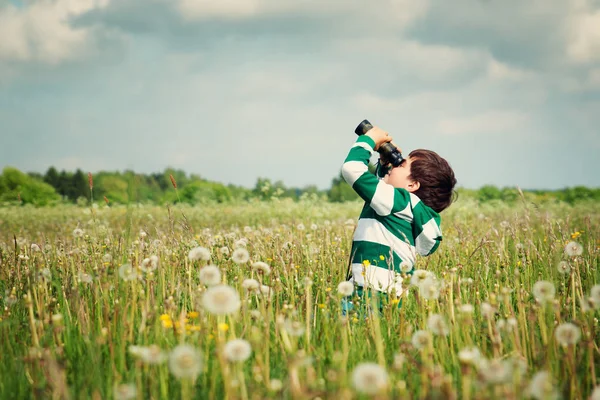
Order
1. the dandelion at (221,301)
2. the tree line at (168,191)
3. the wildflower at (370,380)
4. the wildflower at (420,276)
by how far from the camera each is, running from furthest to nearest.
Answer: the tree line at (168,191) → the wildflower at (420,276) → the dandelion at (221,301) → the wildflower at (370,380)

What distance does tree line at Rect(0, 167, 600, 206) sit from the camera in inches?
693

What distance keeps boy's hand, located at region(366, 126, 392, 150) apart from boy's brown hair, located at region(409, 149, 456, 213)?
286mm

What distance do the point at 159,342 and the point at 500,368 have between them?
146 centimetres

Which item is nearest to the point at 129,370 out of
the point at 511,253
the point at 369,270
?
the point at 369,270

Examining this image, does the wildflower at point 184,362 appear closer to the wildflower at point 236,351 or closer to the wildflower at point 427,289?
the wildflower at point 236,351

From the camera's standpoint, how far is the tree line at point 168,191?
1759cm

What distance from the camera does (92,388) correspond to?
1.93 m

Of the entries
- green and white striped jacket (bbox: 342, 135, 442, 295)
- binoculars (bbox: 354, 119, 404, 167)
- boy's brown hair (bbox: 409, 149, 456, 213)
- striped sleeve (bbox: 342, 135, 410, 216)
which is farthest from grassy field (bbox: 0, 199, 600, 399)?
binoculars (bbox: 354, 119, 404, 167)

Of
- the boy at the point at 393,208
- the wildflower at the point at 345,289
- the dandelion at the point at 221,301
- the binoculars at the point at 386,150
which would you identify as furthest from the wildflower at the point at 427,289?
the binoculars at the point at 386,150

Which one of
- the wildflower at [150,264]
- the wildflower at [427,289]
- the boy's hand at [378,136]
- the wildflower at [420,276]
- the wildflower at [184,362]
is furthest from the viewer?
the boy's hand at [378,136]

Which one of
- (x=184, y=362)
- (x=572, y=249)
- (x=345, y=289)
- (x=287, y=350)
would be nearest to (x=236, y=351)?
(x=184, y=362)

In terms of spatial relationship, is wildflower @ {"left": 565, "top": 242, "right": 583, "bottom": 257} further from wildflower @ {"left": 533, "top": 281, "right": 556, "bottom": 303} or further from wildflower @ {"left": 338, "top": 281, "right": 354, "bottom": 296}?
wildflower @ {"left": 338, "top": 281, "right": 354, "bottom": 296}

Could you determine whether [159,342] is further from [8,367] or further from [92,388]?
[8,367]

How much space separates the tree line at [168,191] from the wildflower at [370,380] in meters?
1.59
